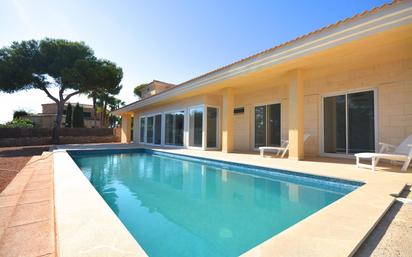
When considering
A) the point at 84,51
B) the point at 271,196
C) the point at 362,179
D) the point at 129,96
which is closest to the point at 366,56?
the point at 362,179

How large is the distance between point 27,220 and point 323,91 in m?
8.55

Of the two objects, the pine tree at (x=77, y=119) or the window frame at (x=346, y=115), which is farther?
the pine tree at (x=77, y=119)

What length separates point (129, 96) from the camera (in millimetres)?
39000

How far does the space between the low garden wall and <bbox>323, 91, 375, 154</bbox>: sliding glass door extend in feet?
64.5

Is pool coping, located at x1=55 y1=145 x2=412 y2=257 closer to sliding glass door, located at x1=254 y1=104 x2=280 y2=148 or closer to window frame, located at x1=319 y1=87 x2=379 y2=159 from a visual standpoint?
window frame, located at x1=319 y1=87 x2=379 y2=159

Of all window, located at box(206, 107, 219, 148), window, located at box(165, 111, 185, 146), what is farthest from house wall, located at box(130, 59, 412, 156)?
window, located at box(165, 111, 185, 146)

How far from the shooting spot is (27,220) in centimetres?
216

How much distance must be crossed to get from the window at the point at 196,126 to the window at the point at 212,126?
1.24 feet

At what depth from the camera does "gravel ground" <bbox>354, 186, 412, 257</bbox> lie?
1.62 metres

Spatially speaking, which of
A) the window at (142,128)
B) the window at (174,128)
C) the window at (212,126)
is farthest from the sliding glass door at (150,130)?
the window at (212,126)

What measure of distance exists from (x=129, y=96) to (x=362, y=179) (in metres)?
39.5

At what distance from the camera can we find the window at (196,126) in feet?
35.6

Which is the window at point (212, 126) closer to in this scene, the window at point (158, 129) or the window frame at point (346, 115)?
the window frame at point (346, 115)

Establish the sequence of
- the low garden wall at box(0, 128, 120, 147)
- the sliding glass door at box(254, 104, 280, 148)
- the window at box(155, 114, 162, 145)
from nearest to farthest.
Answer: the sliding glass door at box(254, 104, 280, 148)
the window at box(155, 114, 162, 145)
the low garden wall at box(0, 128, 120, 147)
